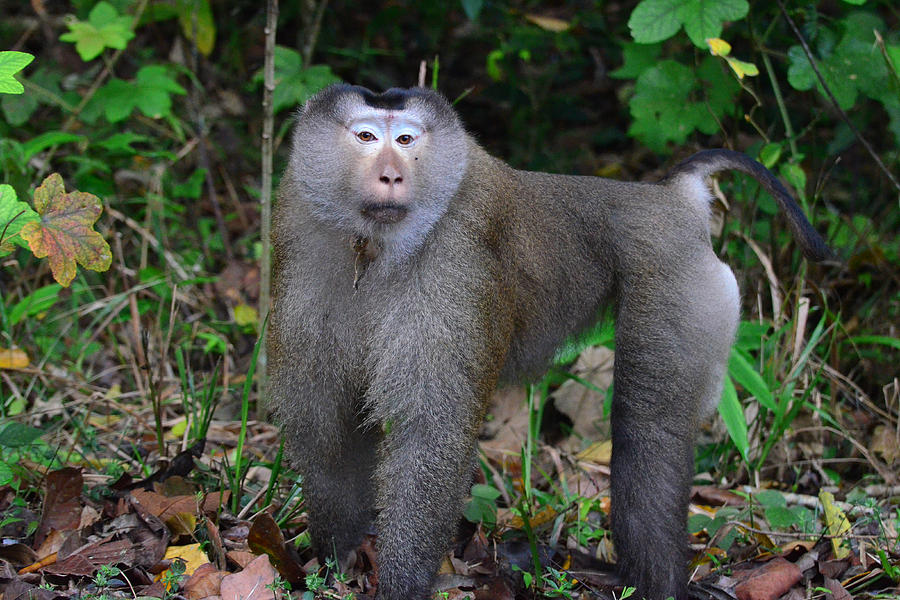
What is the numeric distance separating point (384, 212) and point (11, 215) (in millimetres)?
1228

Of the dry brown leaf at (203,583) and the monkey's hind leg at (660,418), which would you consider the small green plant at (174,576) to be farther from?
the monkey's hind leg at (660,418)

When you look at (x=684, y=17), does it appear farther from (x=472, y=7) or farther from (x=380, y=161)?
(x=380, y=161)

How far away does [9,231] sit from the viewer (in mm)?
3234

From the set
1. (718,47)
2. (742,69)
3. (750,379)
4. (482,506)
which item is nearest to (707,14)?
(718,47)

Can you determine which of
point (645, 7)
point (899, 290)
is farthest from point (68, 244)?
point (899, 290)

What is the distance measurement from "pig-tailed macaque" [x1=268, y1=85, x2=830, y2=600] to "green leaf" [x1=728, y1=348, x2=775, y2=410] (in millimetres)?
677

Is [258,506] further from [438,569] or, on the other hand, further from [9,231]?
[9,231]

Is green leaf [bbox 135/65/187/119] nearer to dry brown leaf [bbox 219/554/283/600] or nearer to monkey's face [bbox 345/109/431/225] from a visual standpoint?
monkey's face [bbox 345/109/431/225]

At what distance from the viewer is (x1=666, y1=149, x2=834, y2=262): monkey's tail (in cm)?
416

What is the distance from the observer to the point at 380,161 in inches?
130

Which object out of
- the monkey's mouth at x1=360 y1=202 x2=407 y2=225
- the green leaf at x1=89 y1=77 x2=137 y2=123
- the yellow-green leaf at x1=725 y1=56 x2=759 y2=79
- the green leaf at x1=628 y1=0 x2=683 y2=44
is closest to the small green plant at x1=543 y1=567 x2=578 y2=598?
the monkey's mouth at x1=360 y1=202 x2=407 y2=225

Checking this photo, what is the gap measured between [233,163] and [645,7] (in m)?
3.70

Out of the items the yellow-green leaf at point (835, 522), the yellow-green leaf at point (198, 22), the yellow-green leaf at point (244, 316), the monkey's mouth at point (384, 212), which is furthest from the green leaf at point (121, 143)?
the yellow-green leaf at point (835, 522)

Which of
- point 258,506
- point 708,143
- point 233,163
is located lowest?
point 258,506
